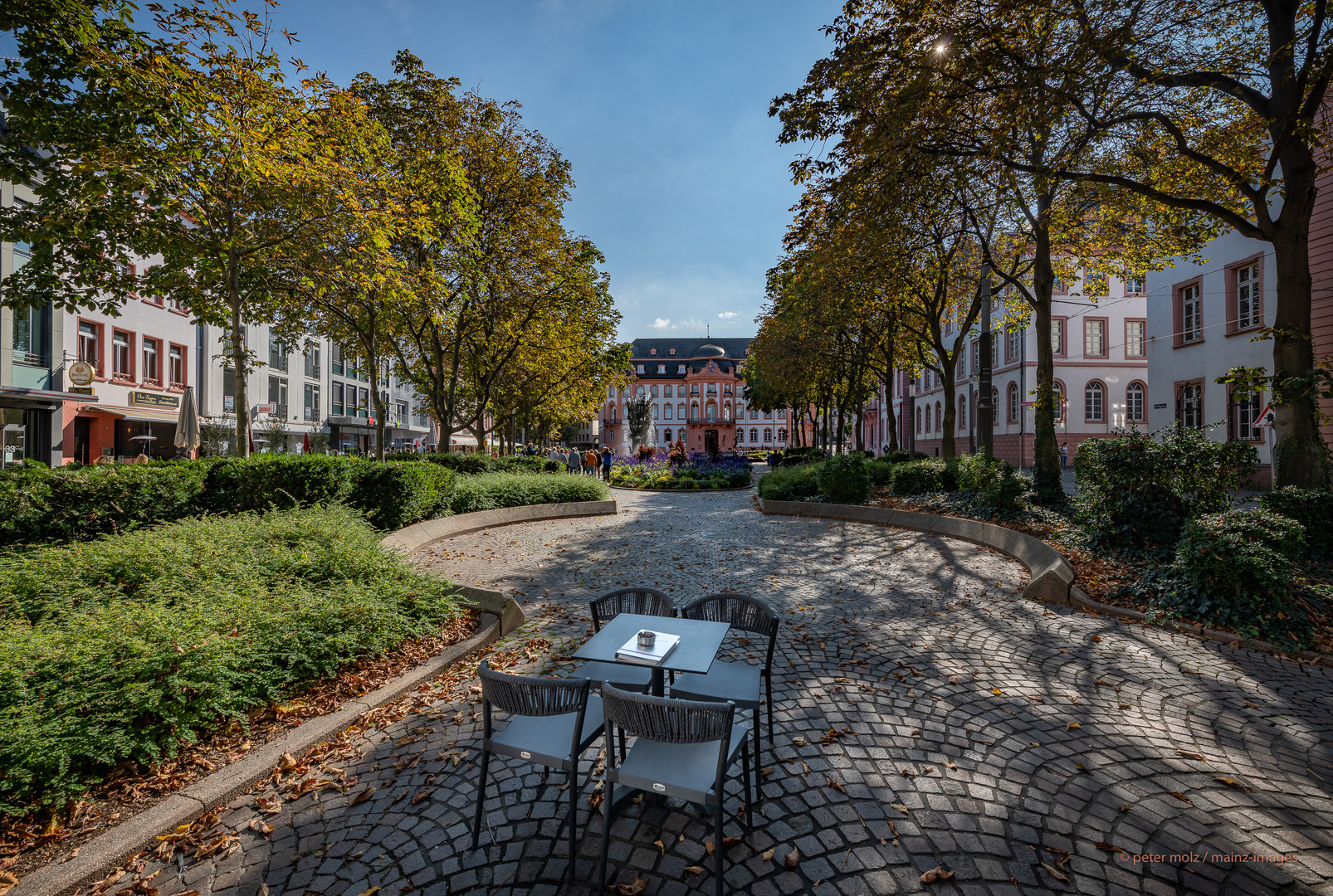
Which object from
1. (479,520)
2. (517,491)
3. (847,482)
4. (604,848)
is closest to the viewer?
(604,848)

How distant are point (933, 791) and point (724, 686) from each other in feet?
4.18

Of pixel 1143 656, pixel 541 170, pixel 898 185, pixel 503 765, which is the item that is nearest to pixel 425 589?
pixel 503 765

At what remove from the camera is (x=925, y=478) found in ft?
49.6

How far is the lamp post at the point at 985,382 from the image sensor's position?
43.8 ft

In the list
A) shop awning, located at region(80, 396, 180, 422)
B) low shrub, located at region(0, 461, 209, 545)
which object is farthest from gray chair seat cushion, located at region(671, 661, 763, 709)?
shop awning, located at region(80, 396, 180, 422)

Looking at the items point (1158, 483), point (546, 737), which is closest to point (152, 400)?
point (546, 737)

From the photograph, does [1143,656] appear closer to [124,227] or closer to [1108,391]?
[124,227]

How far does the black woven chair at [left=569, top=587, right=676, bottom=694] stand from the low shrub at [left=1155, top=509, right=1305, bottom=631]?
18.6 ft

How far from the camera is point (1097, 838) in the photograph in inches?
108

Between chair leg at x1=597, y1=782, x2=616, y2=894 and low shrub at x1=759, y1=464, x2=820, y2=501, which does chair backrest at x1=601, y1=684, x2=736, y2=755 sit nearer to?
chair leg at x1=597, y1=782, x2=616, y2=894

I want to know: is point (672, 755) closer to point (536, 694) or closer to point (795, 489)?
point (536, 694)

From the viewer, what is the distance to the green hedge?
3.02m

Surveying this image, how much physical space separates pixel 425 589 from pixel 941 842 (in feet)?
16.0

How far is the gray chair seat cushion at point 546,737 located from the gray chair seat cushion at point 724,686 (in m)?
0.49
